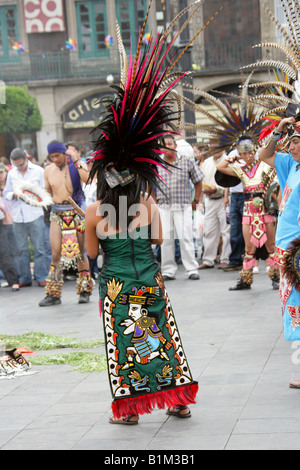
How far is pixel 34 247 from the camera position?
38.5 ft

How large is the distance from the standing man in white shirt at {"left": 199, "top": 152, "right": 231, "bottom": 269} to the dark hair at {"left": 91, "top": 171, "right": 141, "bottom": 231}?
23.3ft

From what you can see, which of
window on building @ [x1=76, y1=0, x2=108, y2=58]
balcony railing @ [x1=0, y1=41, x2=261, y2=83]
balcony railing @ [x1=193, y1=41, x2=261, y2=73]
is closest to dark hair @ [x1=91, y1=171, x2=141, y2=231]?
balcony railing @ [x1=193, y1=41, x2=261, y2=73]

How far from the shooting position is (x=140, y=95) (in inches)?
196

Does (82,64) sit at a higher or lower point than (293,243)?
higher

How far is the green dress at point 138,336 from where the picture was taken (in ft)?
15.8

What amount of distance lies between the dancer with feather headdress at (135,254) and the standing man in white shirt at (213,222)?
7.04 m

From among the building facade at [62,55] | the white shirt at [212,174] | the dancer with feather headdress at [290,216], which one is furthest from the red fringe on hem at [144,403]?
the building facade at [62,55]

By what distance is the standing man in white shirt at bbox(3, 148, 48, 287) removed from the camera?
11.5 metres

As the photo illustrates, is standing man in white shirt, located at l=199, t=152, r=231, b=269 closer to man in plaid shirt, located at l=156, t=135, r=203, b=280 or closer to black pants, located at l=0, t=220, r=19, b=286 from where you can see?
man in plaid shirt, located at l=156, t=135, r=203, b=280

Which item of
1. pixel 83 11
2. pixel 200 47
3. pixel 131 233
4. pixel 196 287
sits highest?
pixel 83 11

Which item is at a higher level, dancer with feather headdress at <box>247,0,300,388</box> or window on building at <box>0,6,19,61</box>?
window on building at <box>0,6,19,61</box>

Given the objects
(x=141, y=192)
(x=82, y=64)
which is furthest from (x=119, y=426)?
(x=82, y=64)
